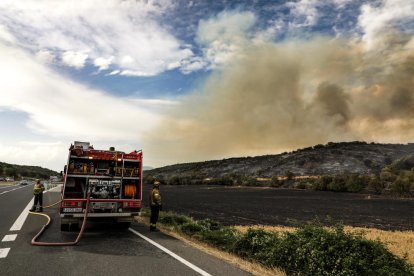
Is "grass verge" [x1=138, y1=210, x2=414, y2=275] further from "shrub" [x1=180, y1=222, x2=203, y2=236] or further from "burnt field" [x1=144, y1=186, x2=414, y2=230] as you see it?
"shrub" [x1=180, y1=222, x2=203, y2=236]

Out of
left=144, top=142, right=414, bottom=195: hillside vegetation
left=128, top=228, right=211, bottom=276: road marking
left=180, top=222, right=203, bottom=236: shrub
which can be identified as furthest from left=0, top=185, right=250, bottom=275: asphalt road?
left=144, top=142, right=414, bottom=195: hillside vegetation

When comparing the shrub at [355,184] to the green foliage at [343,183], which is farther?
the green foliage at [343,183]

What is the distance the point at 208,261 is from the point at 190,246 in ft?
7.93

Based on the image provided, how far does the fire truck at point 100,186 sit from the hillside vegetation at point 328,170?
57403 millimetres

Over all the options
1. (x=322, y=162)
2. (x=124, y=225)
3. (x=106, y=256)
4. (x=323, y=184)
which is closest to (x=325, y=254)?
(x=106, y=256)

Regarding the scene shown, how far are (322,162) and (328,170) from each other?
1167cm

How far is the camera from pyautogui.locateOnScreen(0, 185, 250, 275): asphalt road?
26.3 feet

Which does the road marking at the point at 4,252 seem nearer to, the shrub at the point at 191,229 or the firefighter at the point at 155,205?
the firefighter at the point at 155,205

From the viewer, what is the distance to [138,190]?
14.9 m

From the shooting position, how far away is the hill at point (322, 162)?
120 m

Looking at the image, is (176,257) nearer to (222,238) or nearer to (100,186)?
(222,238)

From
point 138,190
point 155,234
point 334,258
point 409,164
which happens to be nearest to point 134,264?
point 334,258

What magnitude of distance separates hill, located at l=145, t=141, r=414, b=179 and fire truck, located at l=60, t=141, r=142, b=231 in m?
101

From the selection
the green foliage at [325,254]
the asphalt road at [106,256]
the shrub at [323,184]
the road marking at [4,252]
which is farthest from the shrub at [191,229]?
the shrub at [323,184]
